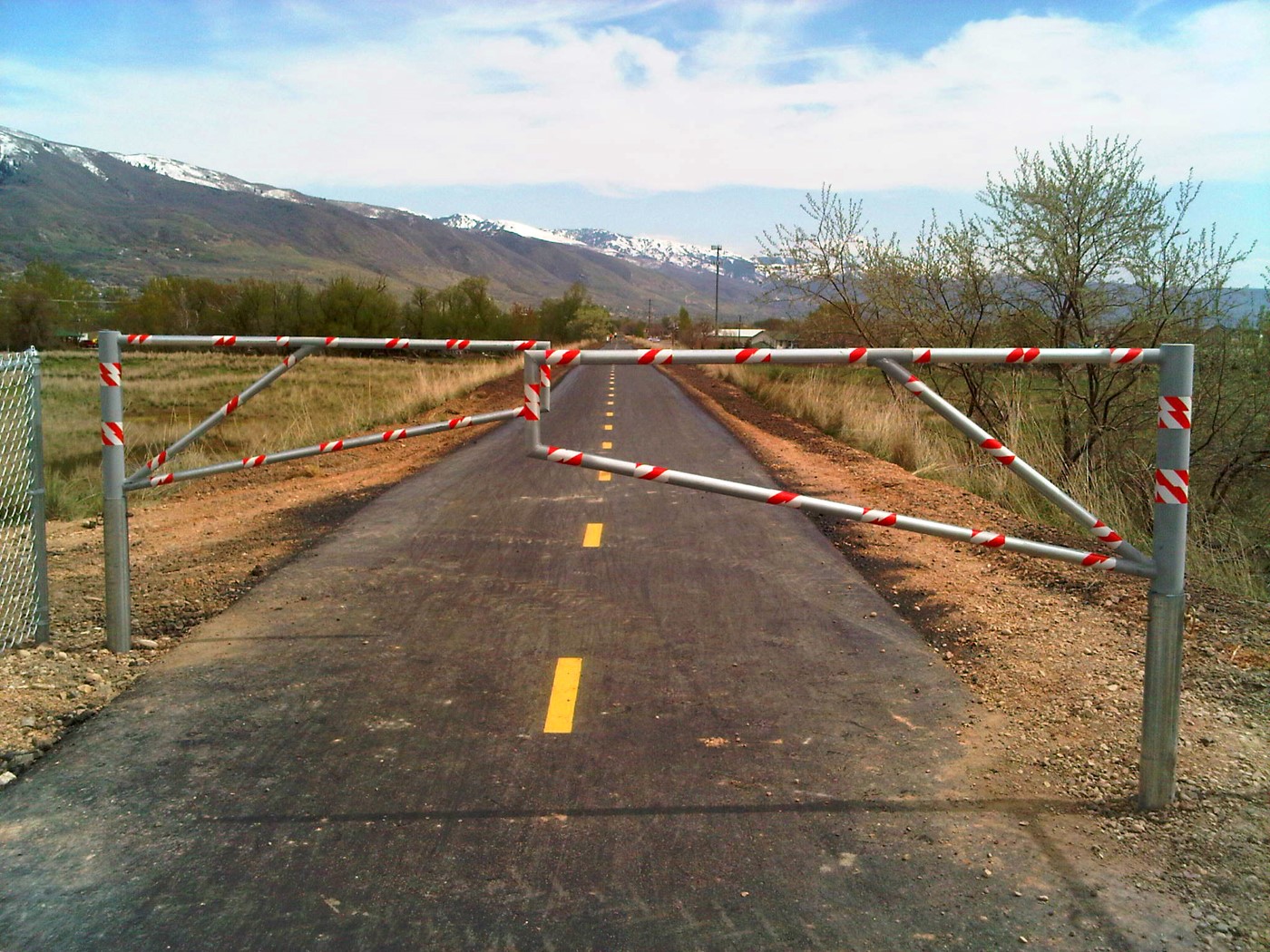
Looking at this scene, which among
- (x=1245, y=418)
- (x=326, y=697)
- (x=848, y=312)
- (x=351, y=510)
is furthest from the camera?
(x=848, y=312)

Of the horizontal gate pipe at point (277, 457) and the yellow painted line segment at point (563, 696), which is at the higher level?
the horizontal gate pipe at point (277, 457)

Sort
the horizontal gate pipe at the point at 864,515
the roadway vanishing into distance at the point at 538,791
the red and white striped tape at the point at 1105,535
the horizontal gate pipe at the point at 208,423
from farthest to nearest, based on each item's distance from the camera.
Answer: the horizontal gate pipe at the point at 208,423
the horizontal gate pipe at the point at 864,515
the red and white striped tape at the point at 1105,535
the roadway vanishing into distance at the point at 538,791

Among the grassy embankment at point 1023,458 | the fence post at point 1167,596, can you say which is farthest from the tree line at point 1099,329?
the fence post at point 1167,596

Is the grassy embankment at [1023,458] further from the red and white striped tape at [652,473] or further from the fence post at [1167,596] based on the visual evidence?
the red and white striped tape at [652,473]

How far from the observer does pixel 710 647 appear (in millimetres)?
6422

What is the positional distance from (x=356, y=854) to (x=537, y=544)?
5.52 metres

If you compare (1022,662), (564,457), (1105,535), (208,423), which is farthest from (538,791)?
(208,423)

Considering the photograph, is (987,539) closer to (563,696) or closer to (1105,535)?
(1105,535)

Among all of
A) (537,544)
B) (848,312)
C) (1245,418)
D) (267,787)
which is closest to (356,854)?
(267,787)

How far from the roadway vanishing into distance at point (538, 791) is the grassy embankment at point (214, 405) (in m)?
7.34

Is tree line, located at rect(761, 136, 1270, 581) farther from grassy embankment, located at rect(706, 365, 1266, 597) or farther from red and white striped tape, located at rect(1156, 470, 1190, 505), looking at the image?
red and white striped tape, located at rect(1156, 470, 1190, 505)

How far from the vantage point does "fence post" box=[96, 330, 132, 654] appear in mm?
6219

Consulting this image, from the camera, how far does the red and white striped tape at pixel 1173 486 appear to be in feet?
13.8

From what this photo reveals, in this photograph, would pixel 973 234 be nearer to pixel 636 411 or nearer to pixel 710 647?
pixel 636 411
